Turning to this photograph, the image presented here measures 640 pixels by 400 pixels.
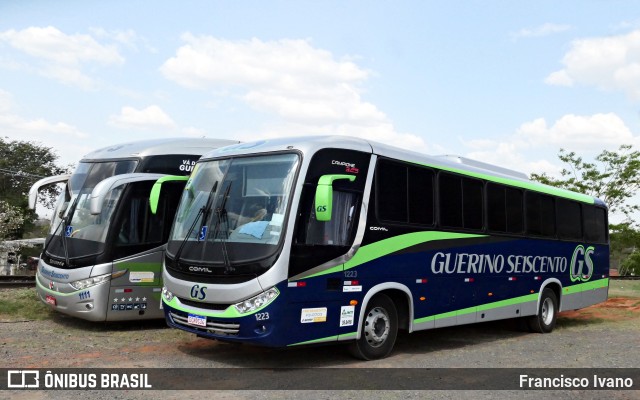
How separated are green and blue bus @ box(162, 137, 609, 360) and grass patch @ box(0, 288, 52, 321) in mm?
4951

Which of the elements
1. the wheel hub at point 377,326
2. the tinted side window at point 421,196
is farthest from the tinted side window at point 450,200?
the wheel hub at point 377,326

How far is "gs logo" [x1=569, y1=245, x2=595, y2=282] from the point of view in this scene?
14947mm

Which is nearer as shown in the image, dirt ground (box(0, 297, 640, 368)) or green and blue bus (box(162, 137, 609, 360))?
green and blue bus (box(162, 137, 609, 360))

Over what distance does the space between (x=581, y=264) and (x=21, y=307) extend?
12.4m

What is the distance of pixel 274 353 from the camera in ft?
31.7

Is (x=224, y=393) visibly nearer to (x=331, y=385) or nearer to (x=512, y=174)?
(x=331, y=385)

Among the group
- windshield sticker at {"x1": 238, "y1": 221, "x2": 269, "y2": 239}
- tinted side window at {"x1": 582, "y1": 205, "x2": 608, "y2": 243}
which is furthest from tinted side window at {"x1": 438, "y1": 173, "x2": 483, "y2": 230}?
tinted side window at {"x1": 582, "y1": 205, "x2": 608, "y2": 243}

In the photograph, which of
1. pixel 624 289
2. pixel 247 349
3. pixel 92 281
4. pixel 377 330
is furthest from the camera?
pixel 624 289

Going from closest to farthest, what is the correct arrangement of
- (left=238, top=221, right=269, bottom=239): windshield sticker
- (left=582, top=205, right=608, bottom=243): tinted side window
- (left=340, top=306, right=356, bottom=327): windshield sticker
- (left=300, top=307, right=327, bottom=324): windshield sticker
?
1. (left=238, top=221, right=269, bottom=239): windshield sticker
2. (left=300, top=307, right=327, bottom=324): windshield sticker
3. (left=340, top=306, right=356, bottom=327): windshield sticker
4. (left=582, top=205, right=608, bottom=243): tinted side window

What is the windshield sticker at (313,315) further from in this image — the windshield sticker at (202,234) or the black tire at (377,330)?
the windshield sticker at (202,234)

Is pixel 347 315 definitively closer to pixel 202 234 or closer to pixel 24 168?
pixel 202 234

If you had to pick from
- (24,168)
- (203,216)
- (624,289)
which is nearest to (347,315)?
(203,216)

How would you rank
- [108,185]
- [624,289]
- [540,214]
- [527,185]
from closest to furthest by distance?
[108,185]
[527,185]
[540,214]
[624,289]

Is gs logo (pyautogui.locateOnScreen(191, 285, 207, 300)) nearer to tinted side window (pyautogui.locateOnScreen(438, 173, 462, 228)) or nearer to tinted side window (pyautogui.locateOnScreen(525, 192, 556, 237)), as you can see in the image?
tinted side window (pyautogui.locateOnScreen(438, 173, 462, 228))
